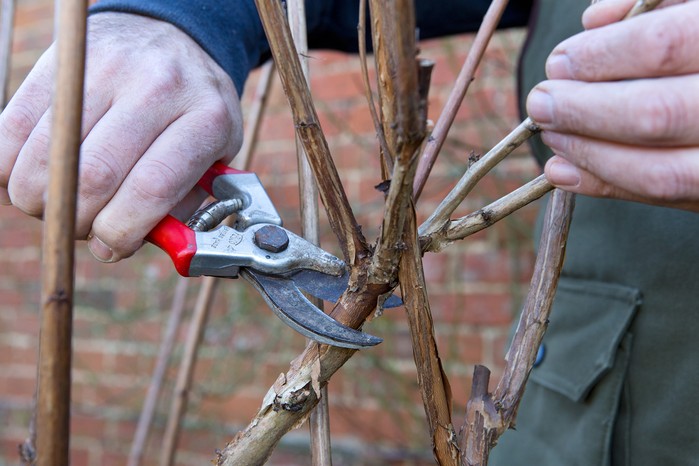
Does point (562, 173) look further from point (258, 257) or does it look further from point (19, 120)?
point (19, 120)

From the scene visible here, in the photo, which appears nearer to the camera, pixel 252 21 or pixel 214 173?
pixel 214 173

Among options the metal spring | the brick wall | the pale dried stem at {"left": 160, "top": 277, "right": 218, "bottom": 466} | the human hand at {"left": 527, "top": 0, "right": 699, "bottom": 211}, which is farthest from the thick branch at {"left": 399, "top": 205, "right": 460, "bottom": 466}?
the brick wall

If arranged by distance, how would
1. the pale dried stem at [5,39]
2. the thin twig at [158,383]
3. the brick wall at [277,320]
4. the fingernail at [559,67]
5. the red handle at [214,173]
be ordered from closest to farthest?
the fingernail at [559,67], the red handle at [214,173], the pale dried stem at [5,39], the thin twig at [158,383], the brick wall at [277,320]

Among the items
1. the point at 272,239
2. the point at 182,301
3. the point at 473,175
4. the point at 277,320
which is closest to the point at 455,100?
the point at 473,175

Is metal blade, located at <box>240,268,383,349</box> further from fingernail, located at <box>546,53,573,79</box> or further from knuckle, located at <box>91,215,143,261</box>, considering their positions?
fingernail, located at <box>546,53,573,79</box>

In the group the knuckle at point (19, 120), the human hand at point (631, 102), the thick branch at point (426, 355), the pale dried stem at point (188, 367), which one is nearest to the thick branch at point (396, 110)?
the thick branch at point (426, 355)

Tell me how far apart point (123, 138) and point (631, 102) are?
1.26 feet

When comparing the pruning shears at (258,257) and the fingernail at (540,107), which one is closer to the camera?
the fingernail at (540,107)

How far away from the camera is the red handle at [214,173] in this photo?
67cm

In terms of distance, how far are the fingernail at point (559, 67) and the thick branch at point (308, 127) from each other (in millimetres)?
161

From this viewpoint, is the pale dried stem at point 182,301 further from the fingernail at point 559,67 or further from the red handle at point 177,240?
the fingernail at point 559,67

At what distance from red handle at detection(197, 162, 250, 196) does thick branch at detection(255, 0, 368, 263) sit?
0.20 meters

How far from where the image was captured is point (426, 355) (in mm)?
506

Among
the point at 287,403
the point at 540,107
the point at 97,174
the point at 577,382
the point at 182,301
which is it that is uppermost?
the point at 540,107
